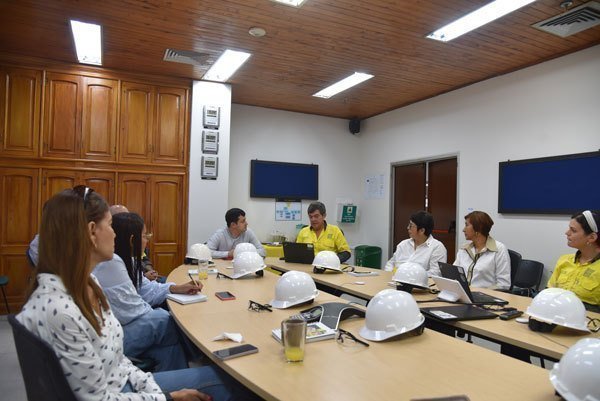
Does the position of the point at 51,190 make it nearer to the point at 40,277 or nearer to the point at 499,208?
the point at 40,277

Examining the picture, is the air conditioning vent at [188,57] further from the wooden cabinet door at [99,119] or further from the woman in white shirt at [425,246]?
the woman in white shirt at [425,246]

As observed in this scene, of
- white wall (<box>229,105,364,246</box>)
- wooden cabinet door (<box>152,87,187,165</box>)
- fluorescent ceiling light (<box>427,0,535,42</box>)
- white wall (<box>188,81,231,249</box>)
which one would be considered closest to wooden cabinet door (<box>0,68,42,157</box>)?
wooden cabinet door (<box>152,87,187,165</box>)

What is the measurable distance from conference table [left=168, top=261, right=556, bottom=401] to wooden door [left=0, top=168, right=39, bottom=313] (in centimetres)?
371

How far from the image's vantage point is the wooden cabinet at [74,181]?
15.0 ft

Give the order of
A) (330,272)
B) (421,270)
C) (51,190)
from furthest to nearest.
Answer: (51,190), (330,272), (421,270)

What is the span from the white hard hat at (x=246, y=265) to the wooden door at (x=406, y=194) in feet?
12.2

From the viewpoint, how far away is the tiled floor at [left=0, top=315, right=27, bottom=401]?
260 cm

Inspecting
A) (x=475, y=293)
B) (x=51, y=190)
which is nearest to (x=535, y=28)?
(x=475, y=293)

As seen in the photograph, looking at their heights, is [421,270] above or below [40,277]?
below

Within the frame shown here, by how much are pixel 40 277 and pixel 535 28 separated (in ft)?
13.5

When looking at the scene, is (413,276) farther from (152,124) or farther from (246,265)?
(152,124)

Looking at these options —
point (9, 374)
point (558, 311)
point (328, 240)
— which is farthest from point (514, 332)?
point (9, 374)

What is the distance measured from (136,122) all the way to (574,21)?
15.3ft

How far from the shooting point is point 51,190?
15.0ft
